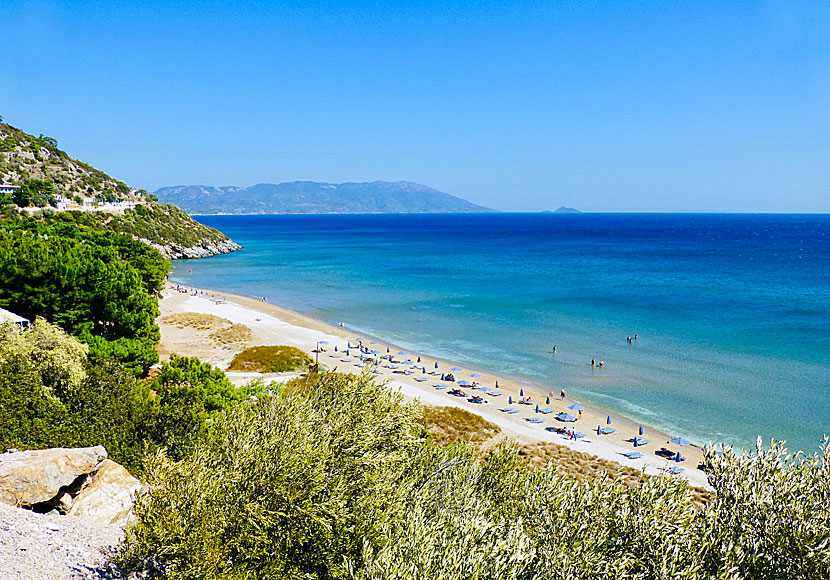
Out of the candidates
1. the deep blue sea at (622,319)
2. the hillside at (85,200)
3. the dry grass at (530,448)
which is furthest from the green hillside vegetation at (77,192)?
the dry grass at (530,448)

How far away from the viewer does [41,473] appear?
1251 centimetres

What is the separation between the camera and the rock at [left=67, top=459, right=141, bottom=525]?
12602mm

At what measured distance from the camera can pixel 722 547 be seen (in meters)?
9.99

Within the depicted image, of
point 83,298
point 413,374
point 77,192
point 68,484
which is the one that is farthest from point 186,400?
point 77,192

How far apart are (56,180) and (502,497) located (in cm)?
12189

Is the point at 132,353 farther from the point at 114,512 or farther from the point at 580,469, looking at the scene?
the point at 580,469

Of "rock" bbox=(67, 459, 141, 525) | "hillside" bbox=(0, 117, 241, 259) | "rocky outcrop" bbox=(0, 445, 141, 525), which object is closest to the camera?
"rocky outcrop" bbox=(0, 445, 141, 525)

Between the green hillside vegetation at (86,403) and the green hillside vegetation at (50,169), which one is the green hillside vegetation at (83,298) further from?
the green hillside vegetation at (50,169)

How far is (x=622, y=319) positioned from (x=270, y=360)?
38.5 meters

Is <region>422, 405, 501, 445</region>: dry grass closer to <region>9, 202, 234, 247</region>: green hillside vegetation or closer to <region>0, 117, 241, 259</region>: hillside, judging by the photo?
<region>9, 202, 234, 247</region>: green hillside vegetation

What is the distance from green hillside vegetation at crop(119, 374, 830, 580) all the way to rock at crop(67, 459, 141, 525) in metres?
2.91

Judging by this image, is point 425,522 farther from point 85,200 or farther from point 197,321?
point 85,200

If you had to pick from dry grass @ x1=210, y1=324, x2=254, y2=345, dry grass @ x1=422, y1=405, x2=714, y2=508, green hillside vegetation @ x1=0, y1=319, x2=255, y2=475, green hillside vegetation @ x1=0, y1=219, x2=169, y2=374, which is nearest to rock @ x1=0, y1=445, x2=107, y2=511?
green hillside vegetation @ x1=0, y1=319, x2=255, y2=475

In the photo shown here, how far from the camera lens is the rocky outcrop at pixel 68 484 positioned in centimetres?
1217
